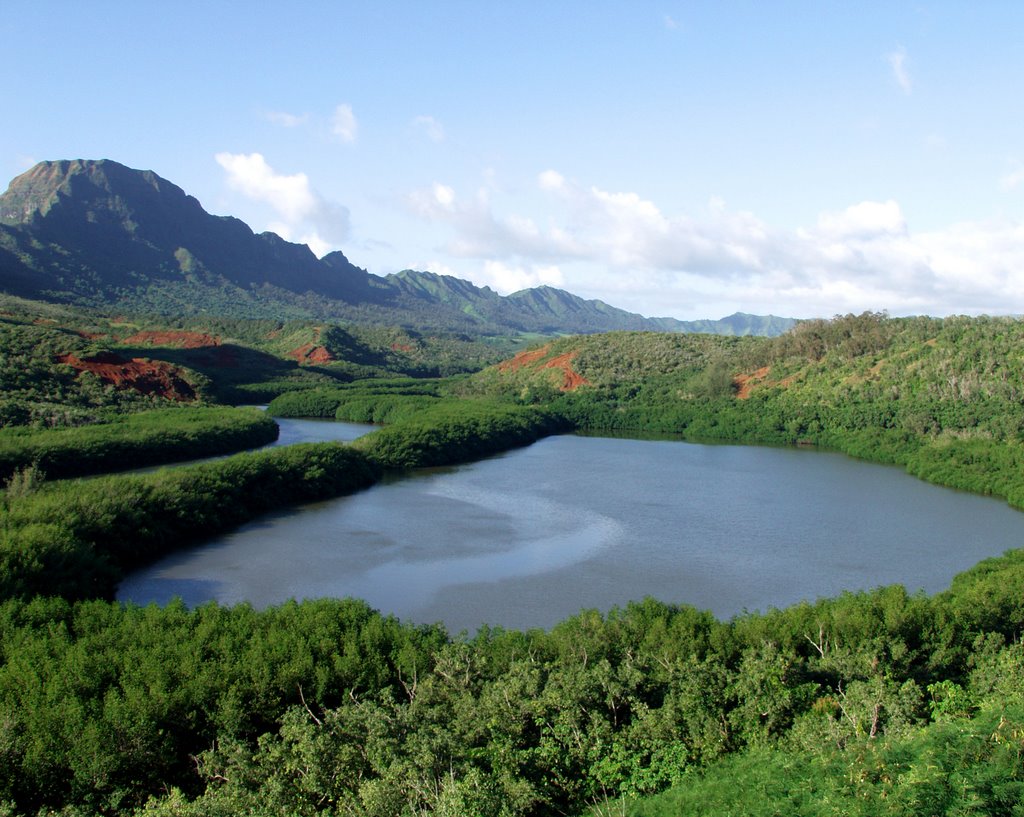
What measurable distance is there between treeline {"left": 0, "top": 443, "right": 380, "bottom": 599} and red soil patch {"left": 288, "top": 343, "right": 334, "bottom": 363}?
205ft

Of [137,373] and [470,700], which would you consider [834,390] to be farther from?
[470,700]

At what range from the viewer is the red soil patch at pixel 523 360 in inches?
3686

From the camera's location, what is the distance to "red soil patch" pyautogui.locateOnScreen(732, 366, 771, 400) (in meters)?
75.2

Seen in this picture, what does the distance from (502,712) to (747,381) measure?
218ft

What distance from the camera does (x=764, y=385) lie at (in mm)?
74875

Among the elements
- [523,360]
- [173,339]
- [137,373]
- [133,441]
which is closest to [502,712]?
[133,441]

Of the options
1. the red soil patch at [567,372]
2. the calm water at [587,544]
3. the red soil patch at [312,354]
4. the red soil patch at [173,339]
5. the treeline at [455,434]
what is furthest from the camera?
the red soil patch at [312,354]

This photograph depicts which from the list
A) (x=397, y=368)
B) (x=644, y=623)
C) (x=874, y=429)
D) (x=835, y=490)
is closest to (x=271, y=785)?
(x=644, y=623)

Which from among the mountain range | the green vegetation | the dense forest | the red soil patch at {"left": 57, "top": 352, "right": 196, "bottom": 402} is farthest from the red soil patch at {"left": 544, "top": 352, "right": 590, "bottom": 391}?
the mountain range

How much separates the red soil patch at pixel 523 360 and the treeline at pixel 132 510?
4991 centimetres

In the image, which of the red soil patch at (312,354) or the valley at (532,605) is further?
the red soil patch at (312,354)

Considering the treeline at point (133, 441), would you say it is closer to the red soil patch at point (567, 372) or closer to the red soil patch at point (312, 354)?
the red soil patch at point (567, 372)

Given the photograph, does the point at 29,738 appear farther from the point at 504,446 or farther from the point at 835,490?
the point at 504,446

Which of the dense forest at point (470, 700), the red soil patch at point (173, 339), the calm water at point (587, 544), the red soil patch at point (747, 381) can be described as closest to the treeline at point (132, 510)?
the dense forest at point (470, 700)
